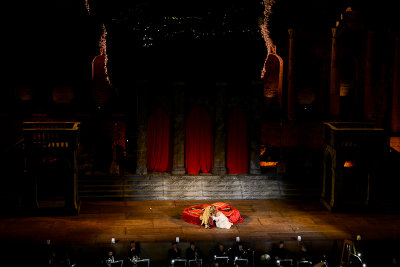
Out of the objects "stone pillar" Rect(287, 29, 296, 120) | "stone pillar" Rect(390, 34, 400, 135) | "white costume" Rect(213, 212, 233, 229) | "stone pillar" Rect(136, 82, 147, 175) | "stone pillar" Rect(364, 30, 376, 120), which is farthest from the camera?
"stone pillar" Rect(287, 29, 296, 120)

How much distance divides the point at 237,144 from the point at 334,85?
8491 mm

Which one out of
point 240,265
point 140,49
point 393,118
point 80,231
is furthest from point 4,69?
point 393,118

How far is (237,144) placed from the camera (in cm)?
2786

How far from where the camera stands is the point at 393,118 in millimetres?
31984

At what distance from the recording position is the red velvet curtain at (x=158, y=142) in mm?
27453

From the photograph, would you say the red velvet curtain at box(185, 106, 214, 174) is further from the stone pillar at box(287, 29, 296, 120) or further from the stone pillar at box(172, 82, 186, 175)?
the stone pillar at box(287, 29, 296, 120)

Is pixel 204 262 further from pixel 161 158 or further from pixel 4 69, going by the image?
pixel 4 69

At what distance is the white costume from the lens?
22125mm

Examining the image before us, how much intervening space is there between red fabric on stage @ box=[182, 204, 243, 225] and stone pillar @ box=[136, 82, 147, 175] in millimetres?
4706

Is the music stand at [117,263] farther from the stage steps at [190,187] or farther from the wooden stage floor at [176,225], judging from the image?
the stage steps at [190,187]

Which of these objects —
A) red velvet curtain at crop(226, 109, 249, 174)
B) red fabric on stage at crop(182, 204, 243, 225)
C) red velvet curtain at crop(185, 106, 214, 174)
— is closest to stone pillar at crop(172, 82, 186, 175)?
red velvet curtain at crop(185, 106, 214, 174)

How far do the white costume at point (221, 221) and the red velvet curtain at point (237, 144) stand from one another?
6005 millimetres

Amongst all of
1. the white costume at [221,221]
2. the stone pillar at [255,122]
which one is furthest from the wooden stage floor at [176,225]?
the stone pillar at [255,122]

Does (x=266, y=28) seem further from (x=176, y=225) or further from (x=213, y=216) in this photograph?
(x=176, y=225)
